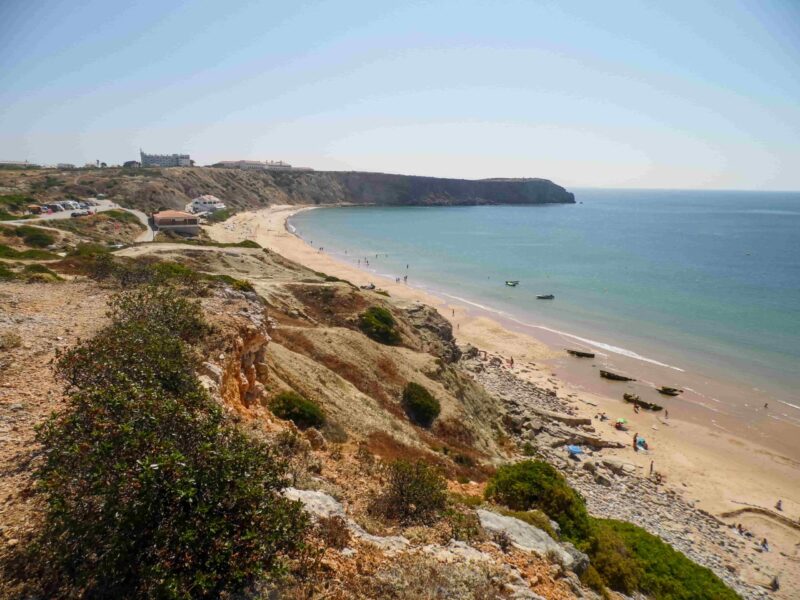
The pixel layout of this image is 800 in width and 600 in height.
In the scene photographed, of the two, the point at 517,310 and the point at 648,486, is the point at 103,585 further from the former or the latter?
the point at 517,310

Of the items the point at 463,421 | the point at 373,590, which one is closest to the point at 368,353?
the point at 463,421

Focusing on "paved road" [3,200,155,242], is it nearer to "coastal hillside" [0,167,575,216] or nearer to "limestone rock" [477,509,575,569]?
"coastal hillside" [0,167,575,216]

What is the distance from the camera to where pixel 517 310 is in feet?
204

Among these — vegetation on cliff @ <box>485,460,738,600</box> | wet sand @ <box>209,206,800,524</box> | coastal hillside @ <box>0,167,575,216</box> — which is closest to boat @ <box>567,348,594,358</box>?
wet sand @ <box>209,206,800,524</box>

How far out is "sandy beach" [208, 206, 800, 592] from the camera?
1016 inches

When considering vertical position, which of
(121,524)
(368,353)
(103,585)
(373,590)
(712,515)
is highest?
(121,524)

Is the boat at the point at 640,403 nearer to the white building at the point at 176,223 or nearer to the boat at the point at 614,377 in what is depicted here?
the boat at the point at 614,377

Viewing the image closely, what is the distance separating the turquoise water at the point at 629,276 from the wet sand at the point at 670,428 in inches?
213

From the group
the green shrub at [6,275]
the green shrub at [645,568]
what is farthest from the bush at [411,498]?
the green shrub at [6,275]

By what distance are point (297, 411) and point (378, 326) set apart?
17.1 meters

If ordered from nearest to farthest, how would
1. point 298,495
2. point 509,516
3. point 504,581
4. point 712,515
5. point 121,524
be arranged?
point 121,524
point 504,581
point 298,495
point 509,516
point 712,515

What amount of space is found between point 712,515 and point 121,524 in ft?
95.0

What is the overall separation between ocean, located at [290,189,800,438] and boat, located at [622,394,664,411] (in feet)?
17.8

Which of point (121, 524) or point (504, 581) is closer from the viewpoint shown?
point (121, 524)
